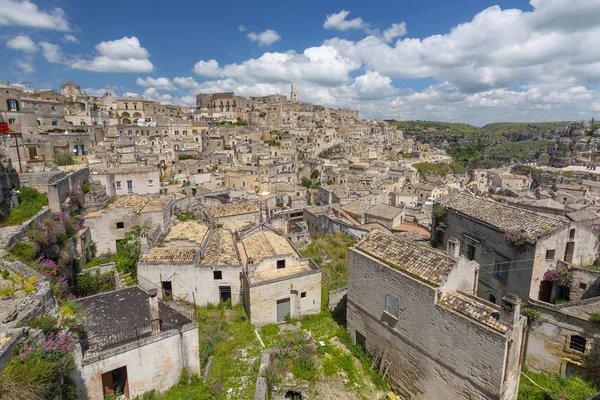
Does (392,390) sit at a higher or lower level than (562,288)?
lower

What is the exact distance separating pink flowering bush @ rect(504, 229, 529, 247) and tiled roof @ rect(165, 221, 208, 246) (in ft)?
53.6

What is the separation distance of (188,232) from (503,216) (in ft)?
61.4

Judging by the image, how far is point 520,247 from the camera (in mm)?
14961

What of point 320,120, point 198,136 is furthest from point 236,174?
point 320,120

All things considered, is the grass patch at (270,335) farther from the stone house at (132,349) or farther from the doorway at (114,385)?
the doorway at (114,385)

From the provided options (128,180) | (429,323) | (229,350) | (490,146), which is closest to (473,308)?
(429,323)

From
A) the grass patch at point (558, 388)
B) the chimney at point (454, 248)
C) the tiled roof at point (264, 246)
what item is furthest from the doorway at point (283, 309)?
the grass patch at point (558, 388)

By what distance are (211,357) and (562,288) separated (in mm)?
16659

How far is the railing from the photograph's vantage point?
1103cm

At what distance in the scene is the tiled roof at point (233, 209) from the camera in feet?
92.8

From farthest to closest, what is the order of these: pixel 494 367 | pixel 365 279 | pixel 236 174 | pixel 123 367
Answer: pixel 236 174 → pixel 365 279 → pixel 123 367 → pixel 494 367

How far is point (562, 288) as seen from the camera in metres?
15.4

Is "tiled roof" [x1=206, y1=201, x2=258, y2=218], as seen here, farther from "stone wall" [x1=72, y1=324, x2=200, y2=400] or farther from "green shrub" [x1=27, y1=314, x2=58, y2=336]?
"green shrub" [x1=27, y1=314, x2=58, y2=336]

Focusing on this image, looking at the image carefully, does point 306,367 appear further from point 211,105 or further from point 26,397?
point 211,105
